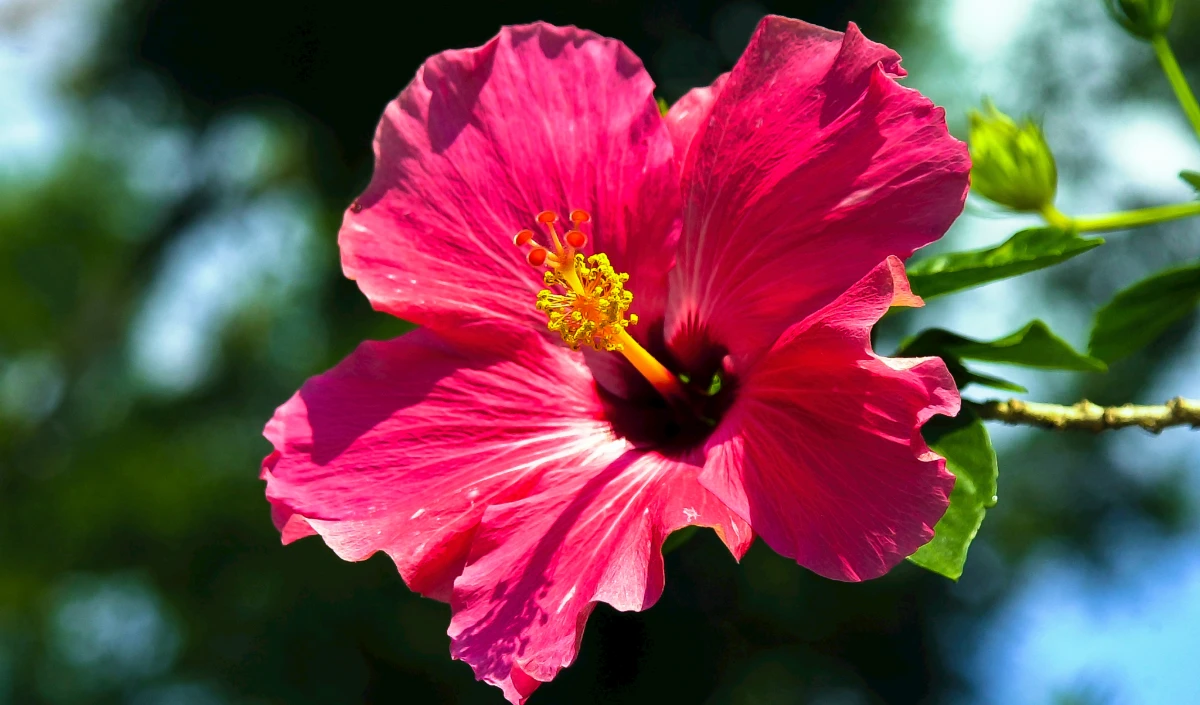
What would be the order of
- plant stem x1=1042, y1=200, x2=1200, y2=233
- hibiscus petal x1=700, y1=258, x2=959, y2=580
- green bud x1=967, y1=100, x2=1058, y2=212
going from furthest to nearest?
green bud x1=967, y1=100, x2=1058, y2=212
plant stem x1=1042, y1=200, x2=1200, y2=233
hibiscus petal x1=700, y1=258, x2=959, y2=580

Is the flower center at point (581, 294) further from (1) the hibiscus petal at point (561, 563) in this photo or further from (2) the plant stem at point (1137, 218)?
(2) the plant stem at point (1137, 218)

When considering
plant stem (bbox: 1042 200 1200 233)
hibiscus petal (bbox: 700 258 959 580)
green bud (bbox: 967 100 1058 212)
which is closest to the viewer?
hibiscus petal (bbox: 700 258 959 580)

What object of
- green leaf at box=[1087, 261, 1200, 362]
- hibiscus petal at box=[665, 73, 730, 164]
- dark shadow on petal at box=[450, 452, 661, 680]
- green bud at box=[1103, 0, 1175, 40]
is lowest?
green leaf at box=[1087, 261, 1200, 362]

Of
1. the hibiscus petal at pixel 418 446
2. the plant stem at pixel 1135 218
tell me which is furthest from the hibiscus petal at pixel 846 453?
the plant stem at pixel 1135 218

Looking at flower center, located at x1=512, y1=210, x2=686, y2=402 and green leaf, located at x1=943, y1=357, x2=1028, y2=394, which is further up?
flower center, located at x1=512, y1=210, x2=686, y2=402

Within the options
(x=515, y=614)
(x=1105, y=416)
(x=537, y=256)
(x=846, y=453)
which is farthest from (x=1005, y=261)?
(x=515, y=614)

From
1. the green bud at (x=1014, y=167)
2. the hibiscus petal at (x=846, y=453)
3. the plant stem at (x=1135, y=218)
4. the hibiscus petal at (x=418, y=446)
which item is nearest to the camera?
the hibiscus petal at (x=846, y=453)

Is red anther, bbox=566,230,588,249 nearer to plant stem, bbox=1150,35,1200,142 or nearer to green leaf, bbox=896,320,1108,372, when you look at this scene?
green leaf, bbox=896,320,1108,372

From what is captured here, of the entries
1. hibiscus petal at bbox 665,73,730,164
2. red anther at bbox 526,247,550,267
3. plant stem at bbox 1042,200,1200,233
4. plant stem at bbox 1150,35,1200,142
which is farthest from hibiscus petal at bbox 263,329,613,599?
plant stem at bbox 1150,35,1200,142
